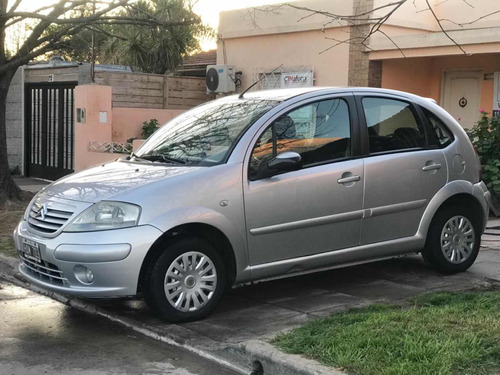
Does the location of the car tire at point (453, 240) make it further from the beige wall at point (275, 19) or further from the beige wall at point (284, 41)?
the beige wall at point (275, 19)

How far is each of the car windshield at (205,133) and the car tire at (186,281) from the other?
2.57ft

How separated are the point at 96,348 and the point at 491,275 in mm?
3971

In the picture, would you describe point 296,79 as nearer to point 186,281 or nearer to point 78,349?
point 186,281

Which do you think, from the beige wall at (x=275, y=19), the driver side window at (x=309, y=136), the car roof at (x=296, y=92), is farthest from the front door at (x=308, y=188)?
the beige wall at (x=275, y=19)

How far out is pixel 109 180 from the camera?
5.67 m

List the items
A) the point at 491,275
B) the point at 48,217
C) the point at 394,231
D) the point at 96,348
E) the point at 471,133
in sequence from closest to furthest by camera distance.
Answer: the point at 96,348, the point at 48,217, the point at 394,231, the point at 491,275, the point at 471,133

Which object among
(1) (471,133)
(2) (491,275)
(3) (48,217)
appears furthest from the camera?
(1) (471,133)

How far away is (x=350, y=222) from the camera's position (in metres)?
6.18

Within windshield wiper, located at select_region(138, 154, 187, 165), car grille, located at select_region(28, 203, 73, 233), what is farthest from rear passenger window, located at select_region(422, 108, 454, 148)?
car grille, located at select_region(28, 203, 73, 233)

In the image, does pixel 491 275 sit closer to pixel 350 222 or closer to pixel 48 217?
pixel 350 222

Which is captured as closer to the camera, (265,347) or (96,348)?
(265,347)

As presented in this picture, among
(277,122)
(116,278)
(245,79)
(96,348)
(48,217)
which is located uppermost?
(245,79)

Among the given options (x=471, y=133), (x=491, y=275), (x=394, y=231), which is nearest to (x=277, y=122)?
(x=394, y=231)

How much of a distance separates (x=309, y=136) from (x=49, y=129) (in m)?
11.3
